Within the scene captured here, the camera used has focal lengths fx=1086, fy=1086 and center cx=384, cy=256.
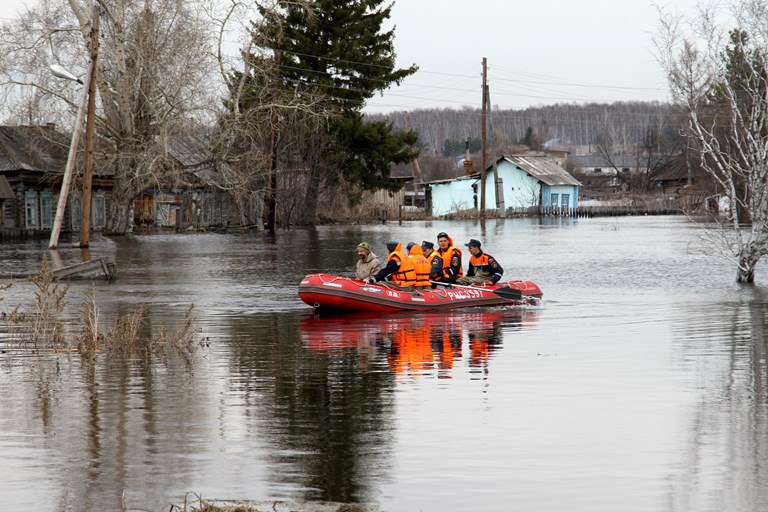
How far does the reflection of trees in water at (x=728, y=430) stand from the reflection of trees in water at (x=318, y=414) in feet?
7.95

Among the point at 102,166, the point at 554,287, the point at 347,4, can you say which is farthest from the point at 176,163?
the point at 554,287

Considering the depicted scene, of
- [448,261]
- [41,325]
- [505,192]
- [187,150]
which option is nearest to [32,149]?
[187,150]

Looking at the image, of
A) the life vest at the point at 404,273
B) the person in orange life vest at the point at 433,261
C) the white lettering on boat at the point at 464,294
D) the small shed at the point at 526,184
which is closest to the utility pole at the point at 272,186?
the small shed at the point at 526,184

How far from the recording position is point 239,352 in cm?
1531

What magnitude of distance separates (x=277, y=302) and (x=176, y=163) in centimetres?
2757

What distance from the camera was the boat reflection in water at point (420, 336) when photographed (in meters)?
14.3

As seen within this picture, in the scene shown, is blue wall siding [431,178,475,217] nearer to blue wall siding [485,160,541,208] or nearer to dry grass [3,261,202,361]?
blue wall siding [485,160,541,208]

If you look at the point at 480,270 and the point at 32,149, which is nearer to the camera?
the point at 480,270

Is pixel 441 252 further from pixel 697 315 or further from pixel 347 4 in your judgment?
pixel 347 4

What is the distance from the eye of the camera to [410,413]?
10742 mm

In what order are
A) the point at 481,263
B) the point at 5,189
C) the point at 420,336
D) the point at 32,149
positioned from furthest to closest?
1. the point at 32,149
2. the point at 5,189
3. the point at 481,263
4. the point at 420,336

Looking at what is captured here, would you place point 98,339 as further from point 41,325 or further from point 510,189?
point 510,189

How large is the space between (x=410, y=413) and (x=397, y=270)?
35.9 ft

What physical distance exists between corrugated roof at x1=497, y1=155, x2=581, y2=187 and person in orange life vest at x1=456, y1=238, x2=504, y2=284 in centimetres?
6323
